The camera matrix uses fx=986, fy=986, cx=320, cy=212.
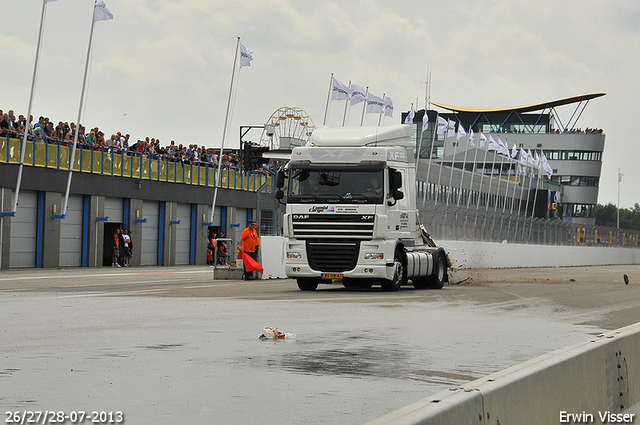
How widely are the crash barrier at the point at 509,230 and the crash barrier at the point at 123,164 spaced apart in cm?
911

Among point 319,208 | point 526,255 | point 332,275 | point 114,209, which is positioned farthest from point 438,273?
point 526,255

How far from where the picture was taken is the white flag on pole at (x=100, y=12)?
41688 millimetres

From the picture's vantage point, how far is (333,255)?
23125 mm

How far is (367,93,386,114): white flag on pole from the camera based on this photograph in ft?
193

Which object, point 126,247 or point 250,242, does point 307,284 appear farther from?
point 126,247

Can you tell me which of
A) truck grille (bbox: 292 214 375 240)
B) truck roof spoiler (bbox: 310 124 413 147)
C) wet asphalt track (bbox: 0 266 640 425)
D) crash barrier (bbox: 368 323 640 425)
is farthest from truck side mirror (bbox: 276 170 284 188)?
crash barrier (bbox: 368 323 640 425)

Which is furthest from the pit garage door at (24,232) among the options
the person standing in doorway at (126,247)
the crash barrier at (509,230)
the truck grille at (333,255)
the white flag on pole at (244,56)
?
the truck grille at (333,255)

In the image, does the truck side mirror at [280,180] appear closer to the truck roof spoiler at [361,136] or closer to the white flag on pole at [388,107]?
the truck roof spoiler at [361,136]

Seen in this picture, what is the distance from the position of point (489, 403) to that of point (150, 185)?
153 feet

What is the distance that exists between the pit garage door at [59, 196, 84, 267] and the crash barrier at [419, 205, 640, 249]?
56.5ft

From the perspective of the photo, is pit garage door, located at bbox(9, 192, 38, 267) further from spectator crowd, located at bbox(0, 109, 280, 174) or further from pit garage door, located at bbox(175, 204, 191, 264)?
pit garage door, located at bbox(175, 204, 191, 264)

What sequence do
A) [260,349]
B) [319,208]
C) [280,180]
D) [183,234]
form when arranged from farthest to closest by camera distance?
[183,234]
[280,180]
[319,208]
[260,349]

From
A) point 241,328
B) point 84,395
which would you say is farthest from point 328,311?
point 84,395

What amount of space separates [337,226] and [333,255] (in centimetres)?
73
